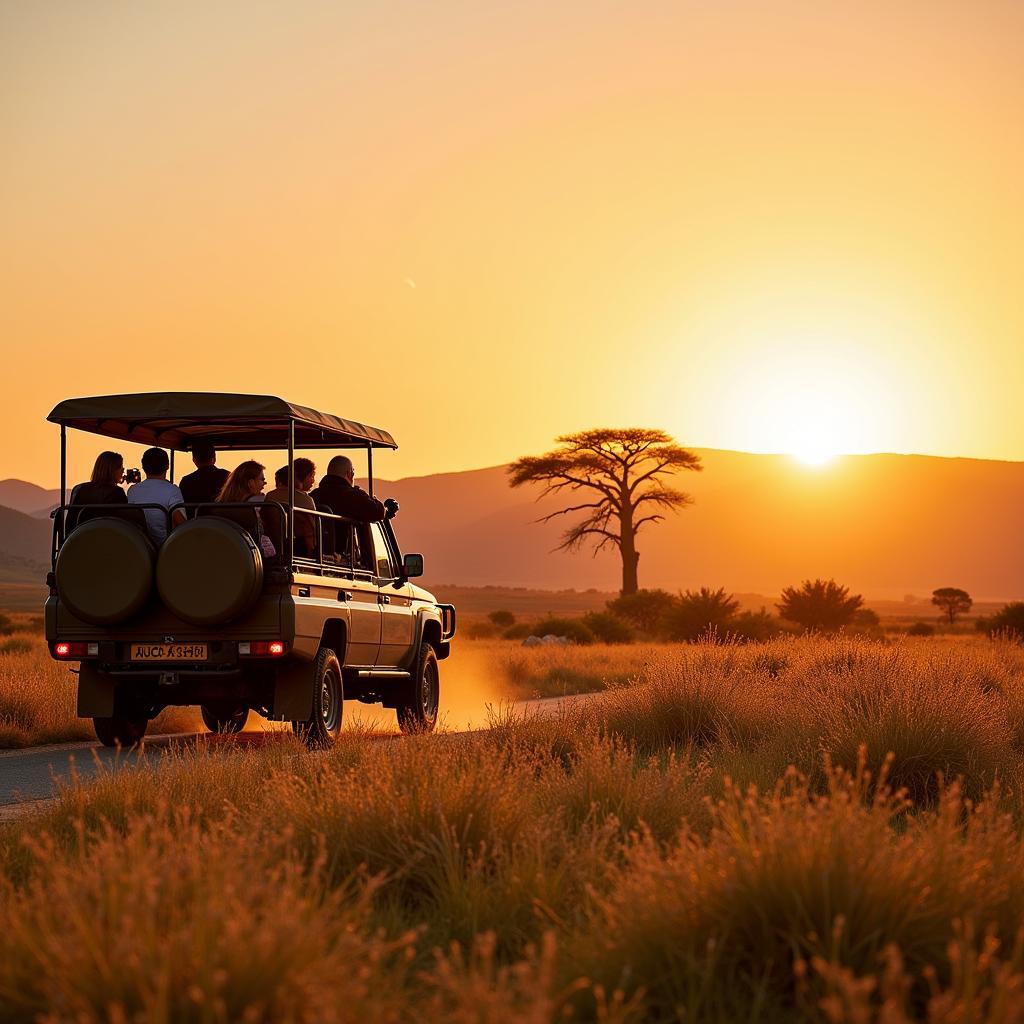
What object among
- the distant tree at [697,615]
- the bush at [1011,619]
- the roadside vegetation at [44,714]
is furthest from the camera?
the bush at [1011,619]

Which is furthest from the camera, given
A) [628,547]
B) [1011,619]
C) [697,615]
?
[628,547]

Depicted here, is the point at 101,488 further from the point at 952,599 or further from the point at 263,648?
the point at 952,599

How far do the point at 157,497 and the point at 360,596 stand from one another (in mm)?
2185

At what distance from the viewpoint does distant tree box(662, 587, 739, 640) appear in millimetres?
39469

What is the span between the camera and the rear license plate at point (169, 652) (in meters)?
11.8

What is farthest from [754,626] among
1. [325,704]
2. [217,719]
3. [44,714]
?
[325,704]

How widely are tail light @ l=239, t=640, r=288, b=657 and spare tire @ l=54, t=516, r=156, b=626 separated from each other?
2.99 ft

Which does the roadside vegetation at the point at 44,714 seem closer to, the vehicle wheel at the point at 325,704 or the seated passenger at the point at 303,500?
the vehicle wheel at the point at 325,704

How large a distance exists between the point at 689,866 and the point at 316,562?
25.8ft

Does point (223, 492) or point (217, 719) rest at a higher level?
point (223, 492)

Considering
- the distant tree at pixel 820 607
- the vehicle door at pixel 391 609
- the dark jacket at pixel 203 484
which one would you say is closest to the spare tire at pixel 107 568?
the dark jacket at pixel 203 484

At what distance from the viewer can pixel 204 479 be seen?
13.2 meters

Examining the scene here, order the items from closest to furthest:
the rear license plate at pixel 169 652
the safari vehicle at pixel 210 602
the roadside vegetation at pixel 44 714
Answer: the safari vehicle at pixel 210 602
the rear license plate at pixel 169 652
the roadside vegetation at pixel 44 714

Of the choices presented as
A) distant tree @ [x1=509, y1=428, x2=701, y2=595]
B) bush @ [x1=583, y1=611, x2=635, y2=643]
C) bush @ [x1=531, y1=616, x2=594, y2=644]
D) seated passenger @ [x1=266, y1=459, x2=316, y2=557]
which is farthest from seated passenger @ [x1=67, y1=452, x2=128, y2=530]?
distant tree @ [x1=509, y1=428, x2=701, y2=595]
